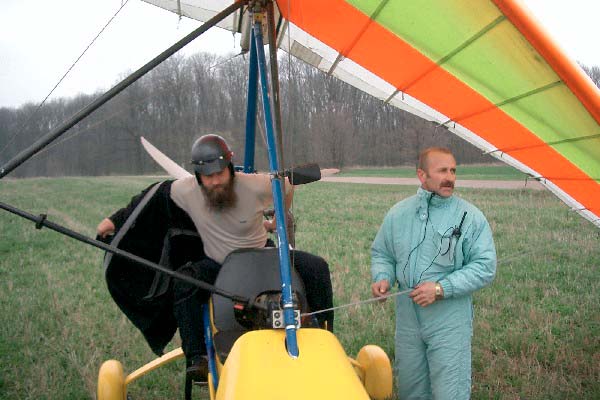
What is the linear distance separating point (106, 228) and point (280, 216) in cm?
135

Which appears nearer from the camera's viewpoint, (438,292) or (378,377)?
(438,292)

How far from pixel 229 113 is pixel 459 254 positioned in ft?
18.4

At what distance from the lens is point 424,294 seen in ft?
8.95

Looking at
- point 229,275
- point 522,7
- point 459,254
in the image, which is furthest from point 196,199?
point 522,7

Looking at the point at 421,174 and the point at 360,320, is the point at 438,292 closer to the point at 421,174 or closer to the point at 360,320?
the point at 421,174

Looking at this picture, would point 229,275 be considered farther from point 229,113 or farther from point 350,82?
point 229,113

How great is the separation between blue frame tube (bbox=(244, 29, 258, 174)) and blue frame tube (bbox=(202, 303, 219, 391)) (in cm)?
115

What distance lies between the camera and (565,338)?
4.55 metres

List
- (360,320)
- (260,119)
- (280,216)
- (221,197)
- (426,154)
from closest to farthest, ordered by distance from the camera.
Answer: (280,216) < (426,154) < (221,197) < (360,320) < (260,119)

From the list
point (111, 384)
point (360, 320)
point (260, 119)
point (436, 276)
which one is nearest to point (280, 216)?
point (436, 276)

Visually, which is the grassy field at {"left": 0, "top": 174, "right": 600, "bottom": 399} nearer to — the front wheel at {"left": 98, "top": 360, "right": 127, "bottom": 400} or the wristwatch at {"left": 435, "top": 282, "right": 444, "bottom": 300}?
the front wheel at {"left": 98, "top": 360, "right": 127, "bottom": 400}

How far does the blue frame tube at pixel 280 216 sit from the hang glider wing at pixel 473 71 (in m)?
0.35

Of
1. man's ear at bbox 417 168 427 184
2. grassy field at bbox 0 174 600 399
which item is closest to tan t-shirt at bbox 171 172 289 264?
man's ear at bbox 417 168 427 184

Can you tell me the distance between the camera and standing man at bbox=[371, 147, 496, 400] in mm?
2807
